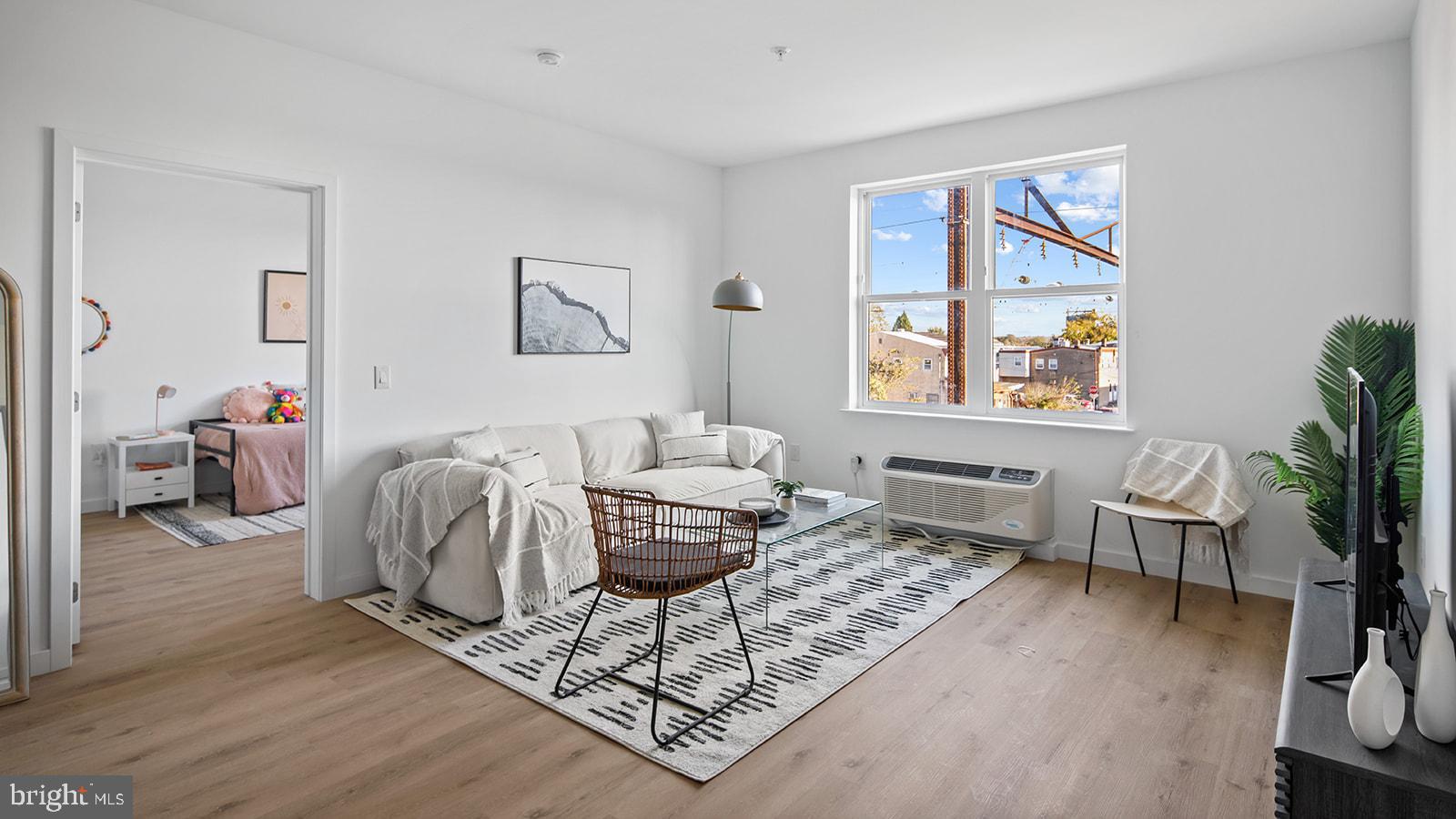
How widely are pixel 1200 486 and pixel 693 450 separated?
291cm

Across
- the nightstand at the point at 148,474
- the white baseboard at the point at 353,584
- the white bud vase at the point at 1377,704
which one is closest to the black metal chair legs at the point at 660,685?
the white baseboard at the point at 353,584

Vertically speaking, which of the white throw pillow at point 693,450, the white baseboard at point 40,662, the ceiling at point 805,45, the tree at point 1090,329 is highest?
the ceiling at point 805,45

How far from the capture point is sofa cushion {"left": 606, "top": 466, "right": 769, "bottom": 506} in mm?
4430

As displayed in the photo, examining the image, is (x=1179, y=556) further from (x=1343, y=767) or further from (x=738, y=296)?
(x=738, y=296)

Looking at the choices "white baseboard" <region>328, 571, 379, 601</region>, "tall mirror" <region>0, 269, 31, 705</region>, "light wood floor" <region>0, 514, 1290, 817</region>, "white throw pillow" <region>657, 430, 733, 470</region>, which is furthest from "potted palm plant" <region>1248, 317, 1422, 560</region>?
"tall mirror" <region>0, 269, 31, 705</region>

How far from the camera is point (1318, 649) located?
2.07m

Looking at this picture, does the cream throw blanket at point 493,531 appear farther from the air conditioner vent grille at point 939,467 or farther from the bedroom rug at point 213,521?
the air conditioner vent grille at point 939,467

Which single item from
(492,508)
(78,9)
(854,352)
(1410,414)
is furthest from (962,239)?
(78,9)

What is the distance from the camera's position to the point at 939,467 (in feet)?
16.6

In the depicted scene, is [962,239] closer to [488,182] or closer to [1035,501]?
[1035,501]

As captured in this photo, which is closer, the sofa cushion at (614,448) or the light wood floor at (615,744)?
the light wood floor at (615,744)

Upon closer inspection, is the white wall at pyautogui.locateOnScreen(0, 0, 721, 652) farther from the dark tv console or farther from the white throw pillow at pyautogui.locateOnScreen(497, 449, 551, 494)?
the dark tv console

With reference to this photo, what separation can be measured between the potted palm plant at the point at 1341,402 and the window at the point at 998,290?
1.02 metres

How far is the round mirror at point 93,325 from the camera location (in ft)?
18.6
